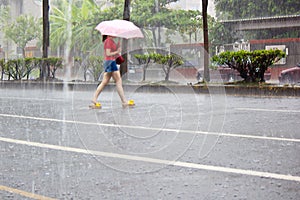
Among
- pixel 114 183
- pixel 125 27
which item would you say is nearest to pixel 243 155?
pixel 114 183

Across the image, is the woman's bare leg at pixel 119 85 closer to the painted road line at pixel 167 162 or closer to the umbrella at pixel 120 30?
the umbrella at pixel 120 30

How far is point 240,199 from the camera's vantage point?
4.03 metres

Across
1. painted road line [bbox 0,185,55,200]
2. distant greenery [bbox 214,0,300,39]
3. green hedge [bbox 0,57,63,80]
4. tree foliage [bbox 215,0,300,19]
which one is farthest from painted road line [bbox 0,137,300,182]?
tree foliage [bbox 215,0,300,19]

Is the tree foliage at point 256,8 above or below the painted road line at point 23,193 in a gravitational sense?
above

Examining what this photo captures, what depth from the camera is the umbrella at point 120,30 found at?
10.8 metres

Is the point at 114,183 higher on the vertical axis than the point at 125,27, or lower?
lower

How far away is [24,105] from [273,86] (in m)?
6.91

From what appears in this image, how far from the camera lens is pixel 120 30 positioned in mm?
10844

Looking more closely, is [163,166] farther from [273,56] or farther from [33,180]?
[273,56]

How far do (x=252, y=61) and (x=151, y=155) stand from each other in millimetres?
11162

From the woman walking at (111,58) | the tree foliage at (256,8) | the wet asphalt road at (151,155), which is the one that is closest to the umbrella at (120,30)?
the woman walking at (111,58)

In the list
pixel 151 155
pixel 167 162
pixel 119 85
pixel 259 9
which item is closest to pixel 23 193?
pixel 167 162

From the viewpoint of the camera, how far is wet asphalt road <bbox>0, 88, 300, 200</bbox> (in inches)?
172

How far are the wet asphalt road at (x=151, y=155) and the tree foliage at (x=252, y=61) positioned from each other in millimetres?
6026
